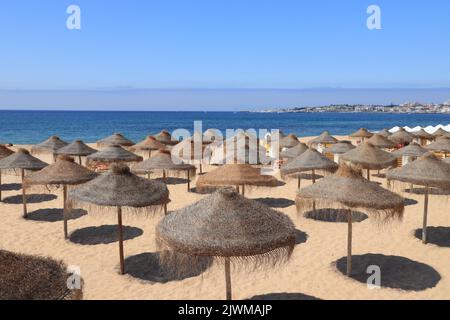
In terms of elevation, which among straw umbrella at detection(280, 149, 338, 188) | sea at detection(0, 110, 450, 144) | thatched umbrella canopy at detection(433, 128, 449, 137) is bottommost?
sea at detection(0, 110, 450, 144)

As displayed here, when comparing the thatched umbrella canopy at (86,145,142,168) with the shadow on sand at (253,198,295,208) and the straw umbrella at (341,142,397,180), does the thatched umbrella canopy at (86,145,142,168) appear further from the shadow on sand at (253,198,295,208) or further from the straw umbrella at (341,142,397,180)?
the straw umbrella at (341,142,397,180)

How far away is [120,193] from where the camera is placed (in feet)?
30.8

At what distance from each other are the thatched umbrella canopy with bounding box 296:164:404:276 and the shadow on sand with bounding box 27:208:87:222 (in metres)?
8.50

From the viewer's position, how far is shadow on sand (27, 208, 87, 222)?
46.1ft

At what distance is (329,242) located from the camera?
38.3 ft

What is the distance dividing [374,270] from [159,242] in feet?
18.5

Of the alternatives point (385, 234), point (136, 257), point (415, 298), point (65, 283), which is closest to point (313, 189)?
point (415, 298)

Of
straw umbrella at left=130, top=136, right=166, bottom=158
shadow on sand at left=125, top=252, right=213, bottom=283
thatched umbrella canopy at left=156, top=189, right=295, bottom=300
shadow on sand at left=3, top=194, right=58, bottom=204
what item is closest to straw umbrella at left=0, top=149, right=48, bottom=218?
shadow on sand at left=3, top=194, right=58, bottom=204

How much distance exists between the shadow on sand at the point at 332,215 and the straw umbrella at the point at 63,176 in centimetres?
744

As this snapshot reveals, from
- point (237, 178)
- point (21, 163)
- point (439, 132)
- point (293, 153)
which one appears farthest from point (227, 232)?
point (439, 132)

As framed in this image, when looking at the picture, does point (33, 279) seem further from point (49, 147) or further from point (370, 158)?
point (49, 147)

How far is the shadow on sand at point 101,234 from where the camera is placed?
39.2 ft

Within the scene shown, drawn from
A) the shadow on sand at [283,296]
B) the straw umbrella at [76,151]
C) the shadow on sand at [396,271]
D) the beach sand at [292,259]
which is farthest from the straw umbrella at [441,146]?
the straw umbrella at [76,151]

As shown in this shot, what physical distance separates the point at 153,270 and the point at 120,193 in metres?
2.09
